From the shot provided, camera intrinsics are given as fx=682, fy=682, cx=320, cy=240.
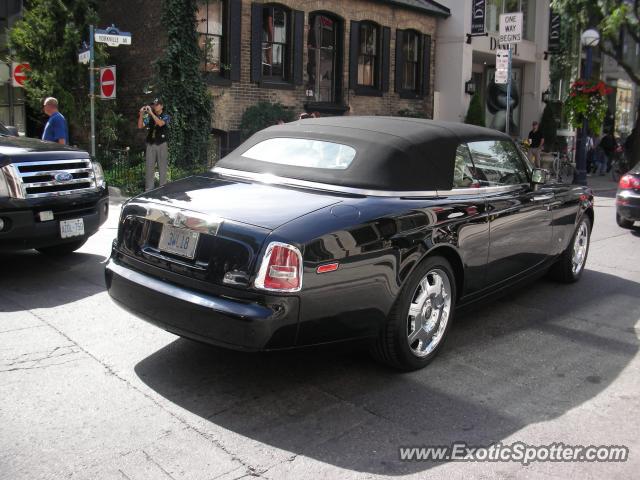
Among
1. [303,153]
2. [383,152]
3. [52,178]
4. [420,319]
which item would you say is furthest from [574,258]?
[52,178]

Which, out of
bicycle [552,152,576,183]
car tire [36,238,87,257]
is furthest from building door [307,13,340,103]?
car tire [36,238,87,257]

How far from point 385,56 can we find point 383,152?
53.0 ft

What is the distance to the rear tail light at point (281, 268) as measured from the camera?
12.1ft

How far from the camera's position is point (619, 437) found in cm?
372

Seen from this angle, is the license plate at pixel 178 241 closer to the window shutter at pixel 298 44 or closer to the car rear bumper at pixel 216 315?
the car rear bumper at pixel 216 315

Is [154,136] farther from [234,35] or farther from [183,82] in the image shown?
[234,35]

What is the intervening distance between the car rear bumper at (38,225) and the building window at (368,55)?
13791mm

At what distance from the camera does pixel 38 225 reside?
21.2ft

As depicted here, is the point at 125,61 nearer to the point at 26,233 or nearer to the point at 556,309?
the point at 26,233

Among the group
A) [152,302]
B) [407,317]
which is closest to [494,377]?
[407,317]

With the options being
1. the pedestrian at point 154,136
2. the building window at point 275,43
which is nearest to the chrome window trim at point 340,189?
the pedestrian at point 154,136

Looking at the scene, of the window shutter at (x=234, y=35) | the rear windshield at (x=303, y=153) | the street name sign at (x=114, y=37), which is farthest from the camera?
the window shutter at (x=234, y=35)

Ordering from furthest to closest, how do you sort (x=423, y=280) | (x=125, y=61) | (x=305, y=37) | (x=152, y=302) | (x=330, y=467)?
(x=305, y=37)
(x=125, y=61)
(x=423, y=280)
(x=152, y=302)
(x=330, y=467)

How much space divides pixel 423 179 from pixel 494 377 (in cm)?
142
